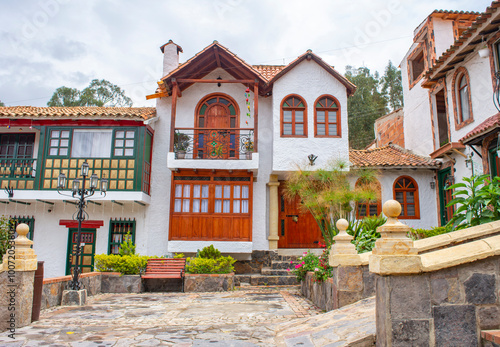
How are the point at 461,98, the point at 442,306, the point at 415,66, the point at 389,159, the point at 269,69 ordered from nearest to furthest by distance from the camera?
the point at 442,306 < the point at 461,98 < the point at 389,159 < the point at 269,69 < the point at 415,66

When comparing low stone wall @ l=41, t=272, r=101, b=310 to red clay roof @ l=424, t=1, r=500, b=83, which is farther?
red clay roof @ l=424, t=1, r=500, b=83

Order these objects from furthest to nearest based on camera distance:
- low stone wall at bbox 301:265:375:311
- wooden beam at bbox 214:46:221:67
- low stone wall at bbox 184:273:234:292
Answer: wooden beam at bbox 214:46:221:67 → low stone wall at bbox 184:273:234:292 → low stone wall at bbox 301:265:375:311

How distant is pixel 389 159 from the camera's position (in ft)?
45.4

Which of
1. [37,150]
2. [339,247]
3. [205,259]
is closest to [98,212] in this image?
[37,150]

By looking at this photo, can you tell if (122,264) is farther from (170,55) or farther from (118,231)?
(170,55)

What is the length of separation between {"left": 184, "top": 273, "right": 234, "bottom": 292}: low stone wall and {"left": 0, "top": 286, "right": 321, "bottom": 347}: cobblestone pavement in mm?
599

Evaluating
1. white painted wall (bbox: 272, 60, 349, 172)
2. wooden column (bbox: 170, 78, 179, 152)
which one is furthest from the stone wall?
wooden column (bbox: 170, 78, 179, 152)

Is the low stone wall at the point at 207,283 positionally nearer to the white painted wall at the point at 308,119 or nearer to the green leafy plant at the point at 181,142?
the white painted wall at the point at 308,119

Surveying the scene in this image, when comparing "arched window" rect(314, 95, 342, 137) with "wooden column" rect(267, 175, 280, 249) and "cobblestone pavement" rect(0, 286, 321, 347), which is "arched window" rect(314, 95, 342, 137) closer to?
"wooden column" rect(267, 175, 280, 249)

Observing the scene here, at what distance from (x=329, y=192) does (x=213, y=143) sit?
4.22 m

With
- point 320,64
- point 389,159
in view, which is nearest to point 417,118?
point 389,159

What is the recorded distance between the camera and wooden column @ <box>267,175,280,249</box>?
42.4ft

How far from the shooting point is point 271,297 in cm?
908

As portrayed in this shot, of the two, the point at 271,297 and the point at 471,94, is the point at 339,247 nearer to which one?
the point at 271,297
